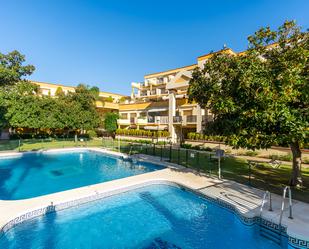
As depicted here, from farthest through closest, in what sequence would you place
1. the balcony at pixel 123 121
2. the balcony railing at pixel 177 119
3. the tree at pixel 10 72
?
1. the balcony at pixel 123 121
2. the balcony railing at pixel 177 119
3. the tree at pixel 10 72

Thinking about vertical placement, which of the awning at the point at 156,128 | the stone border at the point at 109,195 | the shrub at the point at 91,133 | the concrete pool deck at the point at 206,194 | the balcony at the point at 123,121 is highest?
the balcony at the point at 123,121

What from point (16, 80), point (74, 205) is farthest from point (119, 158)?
point (16, 80)

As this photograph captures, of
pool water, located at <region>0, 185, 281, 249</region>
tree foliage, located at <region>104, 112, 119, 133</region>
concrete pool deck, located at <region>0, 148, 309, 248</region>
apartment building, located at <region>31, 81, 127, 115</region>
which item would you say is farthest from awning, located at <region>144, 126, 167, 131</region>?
pool water, located at <region>0, 185, 281, 249</region>

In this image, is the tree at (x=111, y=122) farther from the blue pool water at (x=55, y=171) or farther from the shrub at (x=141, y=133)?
the blue pool water at (x=55, y=171)

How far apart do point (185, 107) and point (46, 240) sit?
83.6 ft

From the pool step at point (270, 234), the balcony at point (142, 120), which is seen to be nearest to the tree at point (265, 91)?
the pool step at point (270, 234)

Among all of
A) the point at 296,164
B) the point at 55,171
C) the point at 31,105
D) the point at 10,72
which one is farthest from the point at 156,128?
the point at 296,164

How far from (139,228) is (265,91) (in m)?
7.43

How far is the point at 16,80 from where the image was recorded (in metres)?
25.7

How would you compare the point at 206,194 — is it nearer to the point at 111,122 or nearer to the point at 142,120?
the point at 142,120

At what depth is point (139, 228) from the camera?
7301mm

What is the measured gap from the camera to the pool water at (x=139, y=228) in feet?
20.9

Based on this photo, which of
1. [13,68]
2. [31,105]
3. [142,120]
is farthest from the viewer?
[142,120]

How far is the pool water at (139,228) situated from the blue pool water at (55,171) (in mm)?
3982
